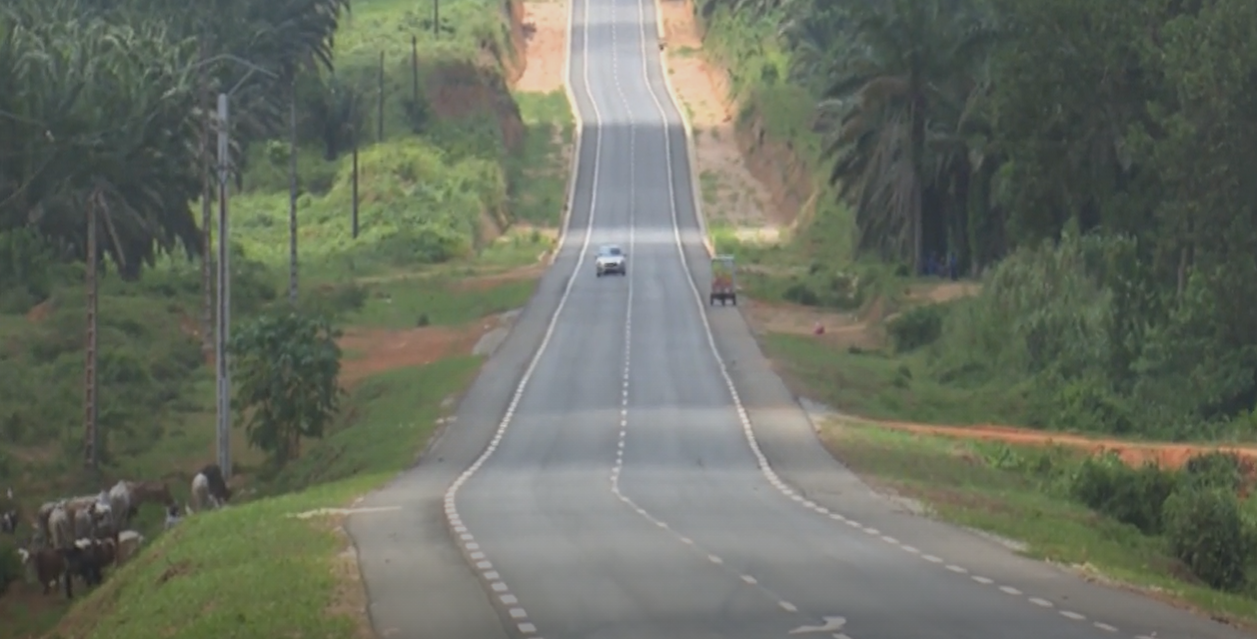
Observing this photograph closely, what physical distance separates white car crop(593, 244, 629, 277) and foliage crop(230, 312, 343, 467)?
40.5 m

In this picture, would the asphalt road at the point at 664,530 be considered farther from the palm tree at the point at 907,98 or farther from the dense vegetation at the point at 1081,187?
the palm tree at the point at 907,98

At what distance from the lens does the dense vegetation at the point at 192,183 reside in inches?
2432

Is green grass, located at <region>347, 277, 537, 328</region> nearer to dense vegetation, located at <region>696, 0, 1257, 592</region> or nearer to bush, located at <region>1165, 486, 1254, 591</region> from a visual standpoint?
dense vegetation, located at <region>696, 0, 1257, 592</region>

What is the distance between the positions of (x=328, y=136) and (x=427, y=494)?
9220 centimetres

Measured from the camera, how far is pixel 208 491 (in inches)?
1719

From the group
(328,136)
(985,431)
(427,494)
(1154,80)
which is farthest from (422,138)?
(427,494)

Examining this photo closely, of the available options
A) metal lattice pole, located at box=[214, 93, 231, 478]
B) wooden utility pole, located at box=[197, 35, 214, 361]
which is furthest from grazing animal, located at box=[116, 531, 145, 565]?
wooden utility pole, located at box=[197, 35, 214, 361]

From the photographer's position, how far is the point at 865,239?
309ft

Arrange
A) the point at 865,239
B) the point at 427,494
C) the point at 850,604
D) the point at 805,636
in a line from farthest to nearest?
the point at 865,239, the point at 427,494, the point at 850,604, the point at 805,636

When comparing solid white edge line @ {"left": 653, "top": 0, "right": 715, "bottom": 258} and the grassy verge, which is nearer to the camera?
the grassy verge

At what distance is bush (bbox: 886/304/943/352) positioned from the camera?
235 ft

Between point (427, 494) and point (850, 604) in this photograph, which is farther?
point (427, 494)

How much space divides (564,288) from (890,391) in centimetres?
3004

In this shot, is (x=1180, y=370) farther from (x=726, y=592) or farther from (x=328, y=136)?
(x=328, y=136)
